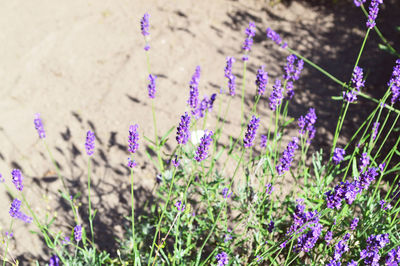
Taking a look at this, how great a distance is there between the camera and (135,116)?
3850 millimetres

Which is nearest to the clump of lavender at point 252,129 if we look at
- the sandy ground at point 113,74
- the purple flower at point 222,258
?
the purple flower at point 222,258

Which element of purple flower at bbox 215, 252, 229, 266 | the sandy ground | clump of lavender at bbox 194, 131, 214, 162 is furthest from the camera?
the sandy ground

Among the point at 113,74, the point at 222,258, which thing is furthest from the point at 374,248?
the point at 113,74

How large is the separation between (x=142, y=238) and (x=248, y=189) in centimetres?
85

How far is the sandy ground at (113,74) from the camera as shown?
11.0 ft

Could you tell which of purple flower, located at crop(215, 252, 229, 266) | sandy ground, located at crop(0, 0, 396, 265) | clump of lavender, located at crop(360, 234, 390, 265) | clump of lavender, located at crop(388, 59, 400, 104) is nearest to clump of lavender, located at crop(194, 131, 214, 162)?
purple flower, located at crop(215, 252, 229, 266)

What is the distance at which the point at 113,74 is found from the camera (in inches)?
166

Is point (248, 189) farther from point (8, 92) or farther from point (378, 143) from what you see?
point (8, 92)

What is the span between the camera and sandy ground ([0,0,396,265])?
337 centimetres

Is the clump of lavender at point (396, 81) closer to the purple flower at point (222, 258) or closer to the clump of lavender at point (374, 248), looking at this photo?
the clump of lavender at point (374, 248)

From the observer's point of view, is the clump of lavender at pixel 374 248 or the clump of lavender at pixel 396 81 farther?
the clump of lavender at pixel 396 81

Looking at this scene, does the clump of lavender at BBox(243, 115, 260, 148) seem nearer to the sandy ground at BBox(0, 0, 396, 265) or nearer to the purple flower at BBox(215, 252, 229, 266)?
the purple flower at BBox(215, 252, 229, 266)

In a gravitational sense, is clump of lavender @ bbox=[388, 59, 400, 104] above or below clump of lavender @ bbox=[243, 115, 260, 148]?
above

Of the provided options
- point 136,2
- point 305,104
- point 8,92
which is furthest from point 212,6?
point 8,92
